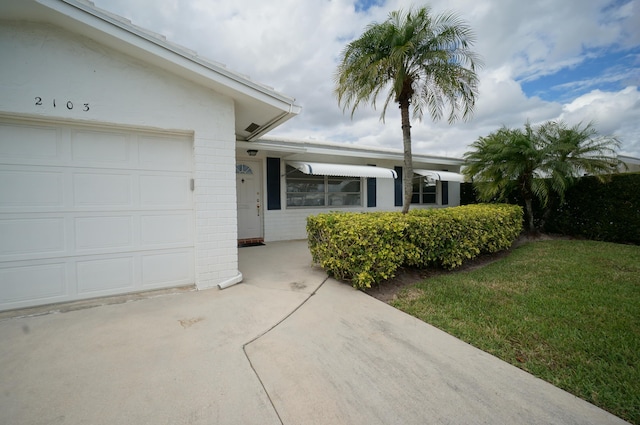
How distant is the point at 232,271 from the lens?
527 cm

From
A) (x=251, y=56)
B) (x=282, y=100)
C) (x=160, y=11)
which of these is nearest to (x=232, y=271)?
(x=282, y=100)

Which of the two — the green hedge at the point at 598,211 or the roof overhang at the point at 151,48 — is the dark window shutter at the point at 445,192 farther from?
the roof overhang at the point at 151,48

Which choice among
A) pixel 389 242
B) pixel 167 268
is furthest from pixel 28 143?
pixel 389 242

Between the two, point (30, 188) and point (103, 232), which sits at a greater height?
point (30, 188)

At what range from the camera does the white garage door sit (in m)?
4.00

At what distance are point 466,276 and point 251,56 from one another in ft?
34.9

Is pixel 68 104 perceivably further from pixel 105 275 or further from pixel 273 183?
pixel 273 183

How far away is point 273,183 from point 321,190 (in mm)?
2193

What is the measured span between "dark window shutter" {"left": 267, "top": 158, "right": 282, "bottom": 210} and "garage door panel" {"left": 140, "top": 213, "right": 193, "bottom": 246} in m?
4.90

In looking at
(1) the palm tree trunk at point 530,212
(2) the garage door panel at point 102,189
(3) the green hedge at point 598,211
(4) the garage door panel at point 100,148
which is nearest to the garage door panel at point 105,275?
(2) the garage door panel at point 102,189

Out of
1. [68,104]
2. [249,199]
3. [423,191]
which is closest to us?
[68,104]

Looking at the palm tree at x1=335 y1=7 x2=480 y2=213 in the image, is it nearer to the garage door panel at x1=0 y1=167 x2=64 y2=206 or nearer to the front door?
the front door

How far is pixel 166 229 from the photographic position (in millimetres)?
4906

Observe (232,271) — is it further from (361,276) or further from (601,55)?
(601,55)
